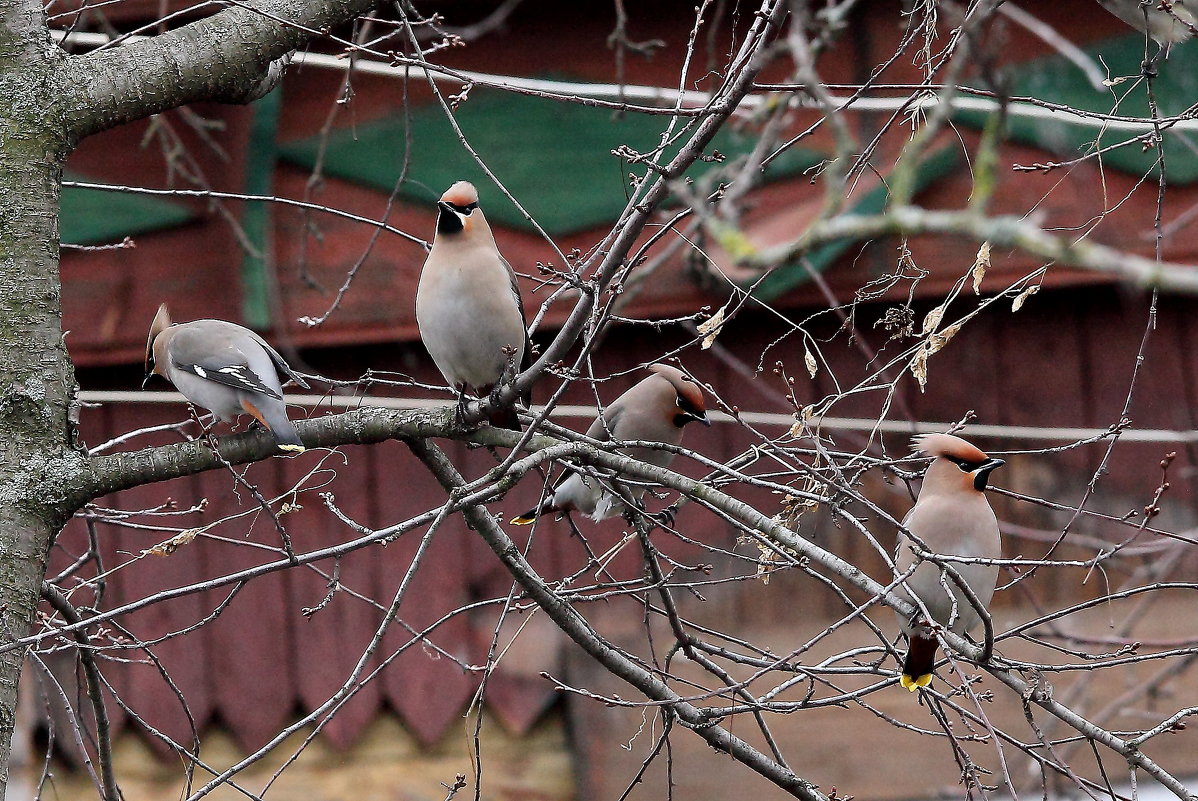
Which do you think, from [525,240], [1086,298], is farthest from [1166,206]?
[525,240]

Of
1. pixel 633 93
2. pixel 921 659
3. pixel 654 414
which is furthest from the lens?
pixel 633 93

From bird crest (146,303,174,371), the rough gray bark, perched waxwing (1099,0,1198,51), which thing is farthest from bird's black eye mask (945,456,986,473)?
bird crest (146,303,174,371)

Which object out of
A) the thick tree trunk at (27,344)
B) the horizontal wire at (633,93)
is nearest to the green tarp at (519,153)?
the horizontal wire at (633,93)

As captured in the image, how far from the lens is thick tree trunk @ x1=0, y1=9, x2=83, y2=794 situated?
288 cm

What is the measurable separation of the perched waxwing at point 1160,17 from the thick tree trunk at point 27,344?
2.22 m

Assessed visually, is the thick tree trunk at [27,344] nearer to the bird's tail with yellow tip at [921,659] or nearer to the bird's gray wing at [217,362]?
the bird's gray wing at [217,362]

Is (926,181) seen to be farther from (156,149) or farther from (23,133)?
(23,133)

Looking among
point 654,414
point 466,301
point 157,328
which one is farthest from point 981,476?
point 157,328

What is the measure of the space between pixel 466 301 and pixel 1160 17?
1.99 m

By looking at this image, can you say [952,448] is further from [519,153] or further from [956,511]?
[519,153]

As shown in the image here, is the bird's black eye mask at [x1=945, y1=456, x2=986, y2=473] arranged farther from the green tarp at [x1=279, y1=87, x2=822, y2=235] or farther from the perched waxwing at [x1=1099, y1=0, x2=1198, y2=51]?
the green tarp at [x1=279, y1=87, x2=822, y2=235]

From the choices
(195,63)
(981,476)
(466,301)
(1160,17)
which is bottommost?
(981,476)

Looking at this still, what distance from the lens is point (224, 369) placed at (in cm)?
403

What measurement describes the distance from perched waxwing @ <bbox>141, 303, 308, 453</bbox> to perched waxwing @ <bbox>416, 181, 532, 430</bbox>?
0.44 meters
